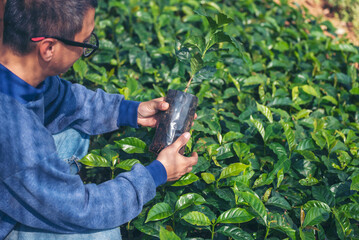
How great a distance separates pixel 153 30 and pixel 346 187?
2.41m

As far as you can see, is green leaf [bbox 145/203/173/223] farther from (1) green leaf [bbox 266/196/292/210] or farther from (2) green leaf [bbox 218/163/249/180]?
(1) green leaf [bbox 266/196/292/210]

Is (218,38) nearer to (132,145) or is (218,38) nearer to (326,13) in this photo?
(132,145)

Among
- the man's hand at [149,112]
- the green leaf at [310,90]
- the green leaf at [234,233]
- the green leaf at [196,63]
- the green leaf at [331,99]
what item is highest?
the green leaf at [196,63]

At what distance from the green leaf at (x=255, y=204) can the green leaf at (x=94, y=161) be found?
842 mm

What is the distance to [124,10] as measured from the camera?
3.65 m

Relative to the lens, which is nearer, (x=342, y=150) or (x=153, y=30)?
(x=342, y=150)

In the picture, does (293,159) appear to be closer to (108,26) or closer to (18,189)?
(18,189)

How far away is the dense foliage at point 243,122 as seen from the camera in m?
1.93

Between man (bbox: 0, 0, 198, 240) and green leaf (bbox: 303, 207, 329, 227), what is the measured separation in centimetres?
76

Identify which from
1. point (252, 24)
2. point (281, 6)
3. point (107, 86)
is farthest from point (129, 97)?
point (281, 6)

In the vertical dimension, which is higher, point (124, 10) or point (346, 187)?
point (124, 10)

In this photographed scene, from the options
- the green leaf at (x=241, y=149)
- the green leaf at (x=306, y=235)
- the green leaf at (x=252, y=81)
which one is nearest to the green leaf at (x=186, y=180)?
the green leaf at (x=241, y=149)

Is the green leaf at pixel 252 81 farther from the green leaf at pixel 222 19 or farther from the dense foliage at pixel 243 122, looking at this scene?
the green leaf at pixel 222 19

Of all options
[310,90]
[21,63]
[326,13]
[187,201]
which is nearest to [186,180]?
[187,201]
